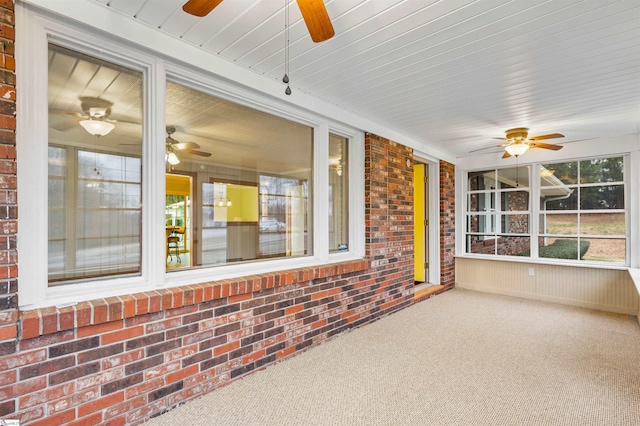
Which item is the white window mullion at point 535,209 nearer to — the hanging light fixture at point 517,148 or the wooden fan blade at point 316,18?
the hanging light fixture at point 517,148

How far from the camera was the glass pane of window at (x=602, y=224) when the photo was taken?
180 inches

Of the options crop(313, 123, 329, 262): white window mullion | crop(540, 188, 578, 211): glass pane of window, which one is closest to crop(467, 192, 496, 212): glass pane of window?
crop(540, 188, 578, 211): glass pane of window

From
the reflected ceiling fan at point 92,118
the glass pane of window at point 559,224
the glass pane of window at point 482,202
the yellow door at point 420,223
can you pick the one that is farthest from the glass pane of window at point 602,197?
the reflected ceiling fan at point 92,118

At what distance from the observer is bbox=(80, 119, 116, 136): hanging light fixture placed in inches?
79.8

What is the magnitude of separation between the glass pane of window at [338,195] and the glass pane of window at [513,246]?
331 centimetres

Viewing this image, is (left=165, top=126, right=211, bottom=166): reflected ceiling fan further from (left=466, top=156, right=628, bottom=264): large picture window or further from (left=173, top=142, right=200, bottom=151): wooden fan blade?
(left=466, top=156, right=628, bottom=264): large picture window

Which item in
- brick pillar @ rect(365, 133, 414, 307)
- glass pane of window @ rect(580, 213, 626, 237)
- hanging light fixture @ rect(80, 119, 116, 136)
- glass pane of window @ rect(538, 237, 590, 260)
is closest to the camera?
hanging light fixture @ rect(80, 119, 116, 136)

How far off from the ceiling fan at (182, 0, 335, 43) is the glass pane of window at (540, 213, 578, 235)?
5128mm

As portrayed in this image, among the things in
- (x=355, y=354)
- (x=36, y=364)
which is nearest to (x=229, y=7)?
(x=36, y=364)

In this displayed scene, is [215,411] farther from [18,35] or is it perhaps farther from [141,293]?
[18,35]

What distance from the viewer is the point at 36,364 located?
5.47ft

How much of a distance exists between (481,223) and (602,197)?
173 centimetres

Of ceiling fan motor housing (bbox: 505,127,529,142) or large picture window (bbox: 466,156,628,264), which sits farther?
large picture window (bbox: 466,156,628,264)

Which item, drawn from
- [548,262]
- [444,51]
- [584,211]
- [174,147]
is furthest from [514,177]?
[174,147]
